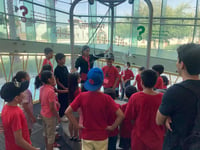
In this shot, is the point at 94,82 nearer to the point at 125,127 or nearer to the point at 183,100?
the point at 125,127

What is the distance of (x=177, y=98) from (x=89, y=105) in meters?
0.63

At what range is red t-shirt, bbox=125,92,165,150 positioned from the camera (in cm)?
126

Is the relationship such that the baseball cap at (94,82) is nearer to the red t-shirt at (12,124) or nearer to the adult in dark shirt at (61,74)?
the red t-shirt at (12,124)

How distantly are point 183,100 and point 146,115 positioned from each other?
0.43m

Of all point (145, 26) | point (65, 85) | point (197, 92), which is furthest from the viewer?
point (145, 26)

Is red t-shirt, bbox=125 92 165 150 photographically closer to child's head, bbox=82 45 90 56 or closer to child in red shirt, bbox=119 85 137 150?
child in red shirt, bbox=119 85 137 150

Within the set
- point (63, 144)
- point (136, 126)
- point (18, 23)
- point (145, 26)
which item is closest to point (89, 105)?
point (136, 126)

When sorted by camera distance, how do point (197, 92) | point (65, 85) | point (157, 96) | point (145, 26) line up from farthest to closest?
1. point (145, 26)
2. point (65, 85)
3. point (157, 96)
4. point (197, 92)

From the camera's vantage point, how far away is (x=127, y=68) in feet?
14.0

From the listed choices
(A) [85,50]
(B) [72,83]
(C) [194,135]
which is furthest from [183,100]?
(A) [85,50]

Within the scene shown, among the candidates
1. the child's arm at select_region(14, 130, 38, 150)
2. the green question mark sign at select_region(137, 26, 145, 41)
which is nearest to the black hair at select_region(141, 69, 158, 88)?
the child's arm at select_region(14, 130, 38, 150)


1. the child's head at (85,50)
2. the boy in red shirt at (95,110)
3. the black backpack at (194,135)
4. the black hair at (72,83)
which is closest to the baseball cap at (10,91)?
the boy in red shirt at (95,110)

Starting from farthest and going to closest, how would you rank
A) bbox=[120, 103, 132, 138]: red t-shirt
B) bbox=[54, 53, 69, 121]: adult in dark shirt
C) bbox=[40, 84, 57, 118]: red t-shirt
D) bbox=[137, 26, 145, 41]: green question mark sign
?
1. bbox=[137, 26, 145, 41]: green question mark sign
2. bbox=[54, 53, 69, 121]: adult in dark shirt
3. bbox=[40, 84, 57, 118]: red t-shirt
4. bbox=[120, 103, 132, 138]: red t-shirt

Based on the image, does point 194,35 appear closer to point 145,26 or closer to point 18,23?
point 145,26
